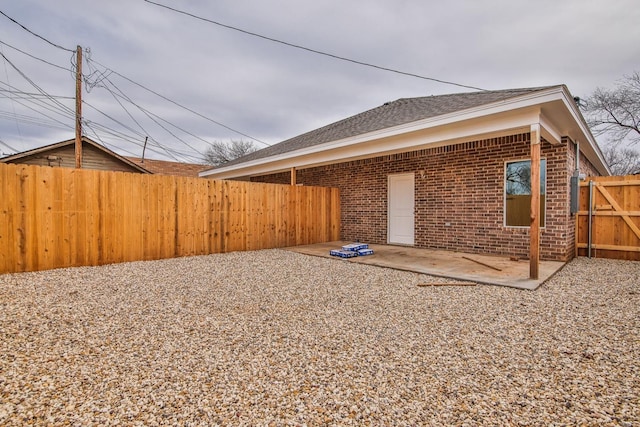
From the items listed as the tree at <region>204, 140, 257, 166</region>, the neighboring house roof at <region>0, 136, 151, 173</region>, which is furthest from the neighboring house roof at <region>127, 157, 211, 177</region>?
the tree at <region>204, 140, 257, 166</region>

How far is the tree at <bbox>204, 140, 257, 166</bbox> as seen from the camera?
2831 cm

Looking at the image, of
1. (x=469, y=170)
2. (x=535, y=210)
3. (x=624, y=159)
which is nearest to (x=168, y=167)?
(x=469, y=170)

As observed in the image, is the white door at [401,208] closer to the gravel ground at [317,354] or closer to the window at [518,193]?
the window at [518,193]

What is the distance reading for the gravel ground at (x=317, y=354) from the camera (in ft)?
5.24

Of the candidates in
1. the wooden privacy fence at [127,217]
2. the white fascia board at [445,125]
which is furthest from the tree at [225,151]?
the wooden privacy fence at [127,217]

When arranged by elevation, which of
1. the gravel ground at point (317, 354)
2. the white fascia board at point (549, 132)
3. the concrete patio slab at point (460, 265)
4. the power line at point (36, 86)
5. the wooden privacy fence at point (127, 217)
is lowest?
the gravel ground at point (317, 354)

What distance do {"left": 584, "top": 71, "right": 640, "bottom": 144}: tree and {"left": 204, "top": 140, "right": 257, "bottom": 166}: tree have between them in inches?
998

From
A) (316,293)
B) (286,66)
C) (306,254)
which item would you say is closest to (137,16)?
(286,66)

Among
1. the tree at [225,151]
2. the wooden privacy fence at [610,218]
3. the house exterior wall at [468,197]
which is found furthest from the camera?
the tree at [225,151]

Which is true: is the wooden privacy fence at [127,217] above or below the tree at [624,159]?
below

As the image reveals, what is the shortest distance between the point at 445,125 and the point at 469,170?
1.91 m

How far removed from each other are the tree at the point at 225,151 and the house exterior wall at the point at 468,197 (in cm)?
2234

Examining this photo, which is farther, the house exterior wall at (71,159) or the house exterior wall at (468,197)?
the house exterior wall at (71,159)

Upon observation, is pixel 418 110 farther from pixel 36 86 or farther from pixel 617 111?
pixel 617 111
